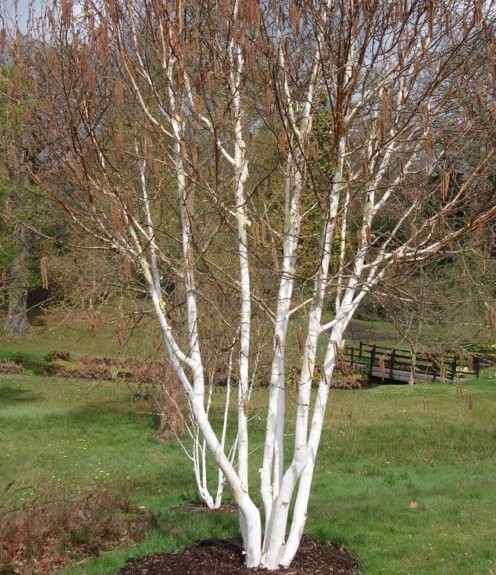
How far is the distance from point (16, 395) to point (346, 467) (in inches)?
424

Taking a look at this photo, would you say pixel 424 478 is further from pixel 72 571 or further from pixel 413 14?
pixel 413 14

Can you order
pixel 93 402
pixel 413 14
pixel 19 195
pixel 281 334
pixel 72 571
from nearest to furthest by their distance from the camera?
pixel 413 14
pixel 281 334
pixel 72 571
pixel 19 195
pixel 93 402

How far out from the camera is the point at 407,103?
5.76m

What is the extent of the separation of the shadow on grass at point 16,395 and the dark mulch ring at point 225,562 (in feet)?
46.7

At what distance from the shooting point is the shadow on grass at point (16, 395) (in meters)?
19.6

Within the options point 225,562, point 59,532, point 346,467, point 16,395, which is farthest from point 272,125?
point 16,395

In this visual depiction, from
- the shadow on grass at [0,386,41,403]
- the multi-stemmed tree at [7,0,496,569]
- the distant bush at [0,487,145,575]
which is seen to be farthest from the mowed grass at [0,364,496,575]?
the multi-stemmed tree at [7,0,496,569]

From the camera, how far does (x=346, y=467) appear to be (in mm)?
12656

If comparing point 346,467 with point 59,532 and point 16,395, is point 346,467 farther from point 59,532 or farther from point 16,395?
point 16,395

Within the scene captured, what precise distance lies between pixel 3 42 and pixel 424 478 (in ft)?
27.5

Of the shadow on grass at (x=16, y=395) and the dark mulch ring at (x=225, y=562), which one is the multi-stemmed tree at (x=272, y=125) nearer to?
the dark mulch ring at (x=225, y=562)

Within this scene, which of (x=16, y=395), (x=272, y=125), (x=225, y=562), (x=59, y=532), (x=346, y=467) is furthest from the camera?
(x=16, y=395)

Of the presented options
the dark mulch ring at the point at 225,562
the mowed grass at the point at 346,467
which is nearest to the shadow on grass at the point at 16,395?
the mowed grass at the point at 346,467

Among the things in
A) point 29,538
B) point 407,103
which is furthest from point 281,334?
point 29,538
